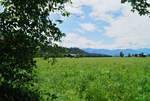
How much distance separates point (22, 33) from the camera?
11.2m

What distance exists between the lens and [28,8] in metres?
11.2

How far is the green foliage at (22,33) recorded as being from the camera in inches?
437

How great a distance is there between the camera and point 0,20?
1096 cm

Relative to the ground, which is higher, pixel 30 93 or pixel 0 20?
pixel 0 20

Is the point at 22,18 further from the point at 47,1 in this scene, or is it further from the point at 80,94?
the point at 80,94

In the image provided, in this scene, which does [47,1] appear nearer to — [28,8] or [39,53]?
[28,8]

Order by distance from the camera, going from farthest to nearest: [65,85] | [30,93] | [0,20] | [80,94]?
[65,85] < [80,94] < [30,93] < [0,20]

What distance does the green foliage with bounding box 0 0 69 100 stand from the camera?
1109cm

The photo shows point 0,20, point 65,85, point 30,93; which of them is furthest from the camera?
point 65,85

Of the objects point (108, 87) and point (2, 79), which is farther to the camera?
point (108, 87)

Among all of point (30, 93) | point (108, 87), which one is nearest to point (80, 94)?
point (108, 87)

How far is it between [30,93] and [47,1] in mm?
2262

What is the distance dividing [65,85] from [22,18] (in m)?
12.9

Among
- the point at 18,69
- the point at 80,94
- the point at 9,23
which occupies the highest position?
the point at 9,23
